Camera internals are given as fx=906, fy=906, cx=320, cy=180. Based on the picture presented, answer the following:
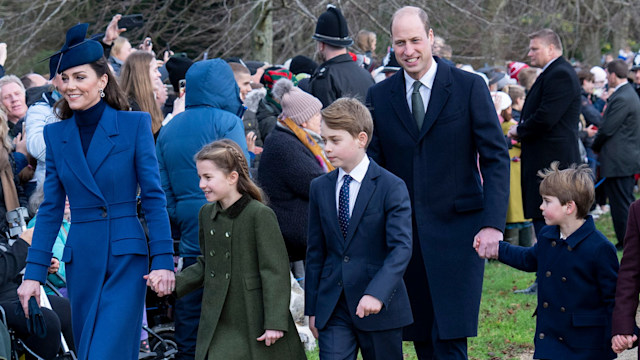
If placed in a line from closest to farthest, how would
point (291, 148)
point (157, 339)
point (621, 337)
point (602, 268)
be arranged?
point (621, 337) → point (602, 268) → point (291, 148) → point (157, 339)

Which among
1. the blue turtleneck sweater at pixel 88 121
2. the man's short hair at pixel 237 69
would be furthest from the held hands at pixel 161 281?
the man's short hair at pixel 237 69

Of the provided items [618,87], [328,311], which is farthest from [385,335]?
[618,87]

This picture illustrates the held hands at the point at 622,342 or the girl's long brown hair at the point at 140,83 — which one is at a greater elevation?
the girl's long brown hair at the point at 140,83

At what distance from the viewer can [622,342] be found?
15.2 ft

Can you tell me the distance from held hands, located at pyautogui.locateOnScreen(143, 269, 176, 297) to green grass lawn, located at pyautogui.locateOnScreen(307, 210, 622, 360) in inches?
99.3

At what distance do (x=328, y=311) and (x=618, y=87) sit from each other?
890 centimetres

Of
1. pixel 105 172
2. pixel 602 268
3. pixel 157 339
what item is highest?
pixel 105 172

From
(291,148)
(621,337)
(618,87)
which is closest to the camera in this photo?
(621,337)

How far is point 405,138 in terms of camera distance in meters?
5.13

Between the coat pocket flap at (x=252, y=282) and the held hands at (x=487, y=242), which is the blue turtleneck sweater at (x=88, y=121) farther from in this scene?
the held hands at (x=487, y=242)

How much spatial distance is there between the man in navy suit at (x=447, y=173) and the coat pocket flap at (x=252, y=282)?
3.00 ft

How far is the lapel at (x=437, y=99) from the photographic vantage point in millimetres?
5051

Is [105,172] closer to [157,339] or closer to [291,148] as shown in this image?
[291,148]

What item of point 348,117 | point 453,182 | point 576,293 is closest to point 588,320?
point 576,293
